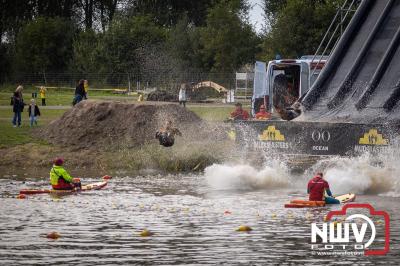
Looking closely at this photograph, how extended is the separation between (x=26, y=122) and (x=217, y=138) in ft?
32.8

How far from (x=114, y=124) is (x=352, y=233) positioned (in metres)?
18.9

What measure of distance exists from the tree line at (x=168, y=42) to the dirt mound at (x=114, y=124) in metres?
18.8

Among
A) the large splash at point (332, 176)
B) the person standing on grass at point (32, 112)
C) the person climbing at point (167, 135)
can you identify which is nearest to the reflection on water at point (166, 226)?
the large splash at point (332, 176)

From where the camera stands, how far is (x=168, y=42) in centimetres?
7150

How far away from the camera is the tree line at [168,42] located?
54.2 metres

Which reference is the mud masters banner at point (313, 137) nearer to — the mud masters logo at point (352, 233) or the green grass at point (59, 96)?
the mud masters logo at point (352, 233)

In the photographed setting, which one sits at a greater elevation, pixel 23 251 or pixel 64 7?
pixel 64 7

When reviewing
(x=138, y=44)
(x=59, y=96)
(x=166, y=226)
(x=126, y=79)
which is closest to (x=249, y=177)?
(x=166, y=226)

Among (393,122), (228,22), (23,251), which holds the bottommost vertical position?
(23,251)

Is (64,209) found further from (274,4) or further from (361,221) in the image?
(274,4)

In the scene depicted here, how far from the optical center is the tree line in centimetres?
5422

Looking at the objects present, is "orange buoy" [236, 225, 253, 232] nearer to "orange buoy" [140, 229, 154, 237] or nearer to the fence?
"orange buoy" [140, 229, 154, 237]

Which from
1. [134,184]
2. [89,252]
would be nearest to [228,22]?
[134,184]

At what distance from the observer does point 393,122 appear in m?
21.6
